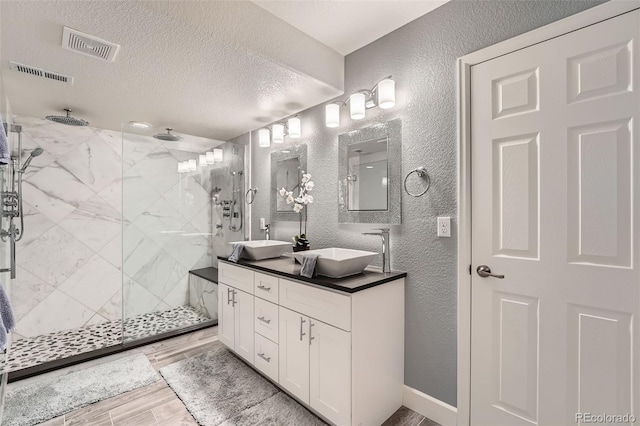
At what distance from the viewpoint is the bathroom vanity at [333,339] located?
155 cm

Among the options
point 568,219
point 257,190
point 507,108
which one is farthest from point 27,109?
point 568,219

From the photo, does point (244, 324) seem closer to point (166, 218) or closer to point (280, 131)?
point (166, 218)

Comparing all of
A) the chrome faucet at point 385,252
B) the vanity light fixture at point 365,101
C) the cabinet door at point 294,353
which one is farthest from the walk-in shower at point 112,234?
the chrome faucet at point 385,252

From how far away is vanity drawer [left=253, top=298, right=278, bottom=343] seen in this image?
2006 mm

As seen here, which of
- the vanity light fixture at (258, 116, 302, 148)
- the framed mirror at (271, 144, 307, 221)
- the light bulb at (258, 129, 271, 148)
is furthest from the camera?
the light bulb at (258, 129, 271, 148)

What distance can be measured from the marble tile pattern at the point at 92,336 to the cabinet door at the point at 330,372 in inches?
80.8

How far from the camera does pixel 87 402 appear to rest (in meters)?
1.90

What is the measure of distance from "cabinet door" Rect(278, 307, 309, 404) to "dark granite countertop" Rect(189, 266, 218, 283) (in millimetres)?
1594

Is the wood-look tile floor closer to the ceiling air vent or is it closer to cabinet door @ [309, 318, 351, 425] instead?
cabinet door @ [309, 318, 351, 425]

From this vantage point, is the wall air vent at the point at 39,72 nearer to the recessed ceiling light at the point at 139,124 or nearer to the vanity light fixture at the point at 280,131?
the recessed ceiling light at the point at 139,124

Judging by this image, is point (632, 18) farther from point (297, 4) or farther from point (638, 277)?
point (297, 4)

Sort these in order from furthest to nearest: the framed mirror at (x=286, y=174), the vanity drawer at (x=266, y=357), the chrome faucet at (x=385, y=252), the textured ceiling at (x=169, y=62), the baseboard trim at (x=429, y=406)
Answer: the framed mirror at (x=286, y=174) → the vanity drawer at (x=266, y=357) → the chrome faucet at (x=385, y=252) → the baseboard trim at (x=429, y=406) → the textured ceiling at (x=169, y=62)

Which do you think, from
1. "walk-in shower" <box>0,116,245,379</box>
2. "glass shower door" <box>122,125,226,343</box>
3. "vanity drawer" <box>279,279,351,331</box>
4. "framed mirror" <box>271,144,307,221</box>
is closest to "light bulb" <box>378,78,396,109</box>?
"framed mirror" <box>271,144,307,221</box>

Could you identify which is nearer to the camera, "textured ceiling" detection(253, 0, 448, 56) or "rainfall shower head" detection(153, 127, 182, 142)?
"textured ceiling" detection(253, 0, 448, 56)
